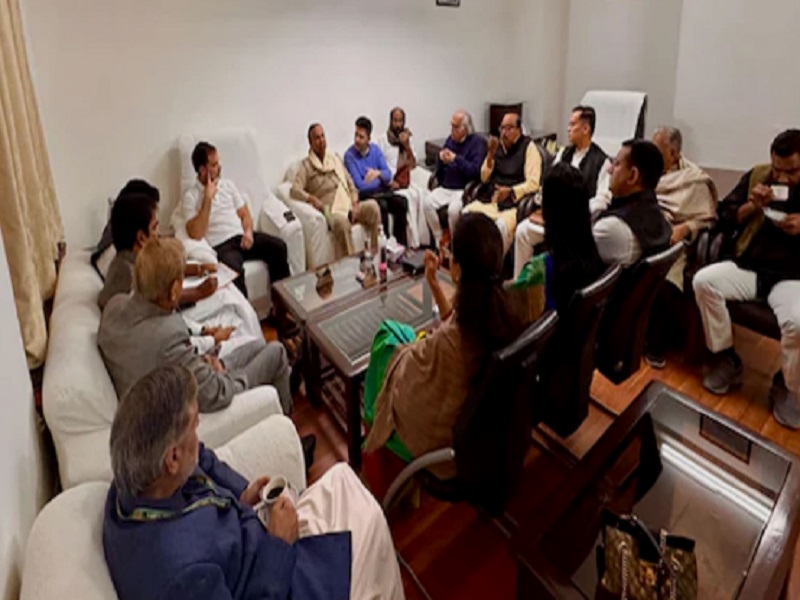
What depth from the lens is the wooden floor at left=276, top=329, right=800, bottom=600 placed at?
1.76 m

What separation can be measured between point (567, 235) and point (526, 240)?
1.18m

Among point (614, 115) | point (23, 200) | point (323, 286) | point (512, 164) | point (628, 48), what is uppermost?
point (628, 48)

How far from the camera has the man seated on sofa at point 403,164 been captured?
414 centimetres

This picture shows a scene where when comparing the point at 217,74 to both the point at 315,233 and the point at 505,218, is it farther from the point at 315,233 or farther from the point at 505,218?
the point at 505,218

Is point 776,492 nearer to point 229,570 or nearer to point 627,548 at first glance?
point 627,548

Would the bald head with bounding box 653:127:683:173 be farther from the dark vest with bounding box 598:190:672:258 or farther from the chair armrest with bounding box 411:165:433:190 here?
the chair armrest with bounding box 411:165:433:190

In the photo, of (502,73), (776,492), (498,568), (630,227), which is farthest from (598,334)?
(502,73)

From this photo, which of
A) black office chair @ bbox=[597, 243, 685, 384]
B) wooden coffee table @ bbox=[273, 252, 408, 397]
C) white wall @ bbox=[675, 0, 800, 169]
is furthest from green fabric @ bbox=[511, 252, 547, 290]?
white wall @ bbox=[675, 0, 800, 169]

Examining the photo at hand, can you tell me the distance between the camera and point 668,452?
178cm

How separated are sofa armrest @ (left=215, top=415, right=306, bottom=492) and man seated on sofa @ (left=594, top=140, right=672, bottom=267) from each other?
143cm

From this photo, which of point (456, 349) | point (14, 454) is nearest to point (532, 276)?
point (456, 349)

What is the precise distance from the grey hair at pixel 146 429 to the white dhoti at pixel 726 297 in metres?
2.33

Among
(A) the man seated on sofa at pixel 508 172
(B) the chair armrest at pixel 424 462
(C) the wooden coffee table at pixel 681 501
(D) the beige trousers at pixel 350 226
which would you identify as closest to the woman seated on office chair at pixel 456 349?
(B) the chair armrest at pixel 424 462

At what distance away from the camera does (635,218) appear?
7.41 ft
